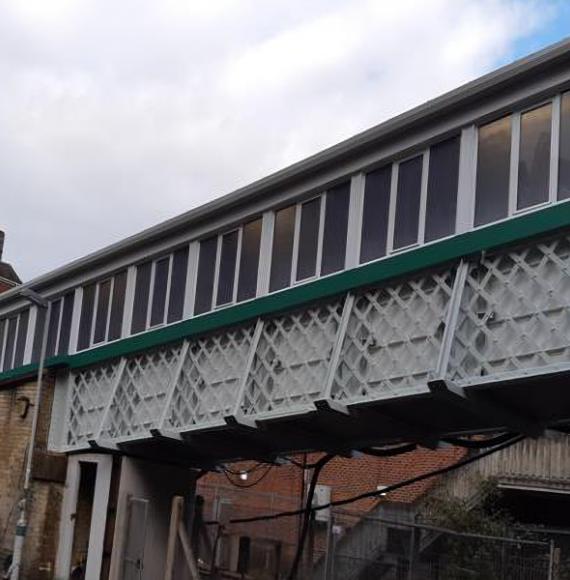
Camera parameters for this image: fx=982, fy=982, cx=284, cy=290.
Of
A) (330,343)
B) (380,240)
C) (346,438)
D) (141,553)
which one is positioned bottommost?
(141,553)

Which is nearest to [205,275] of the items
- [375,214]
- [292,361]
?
[292,361]

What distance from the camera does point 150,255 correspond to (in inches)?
726

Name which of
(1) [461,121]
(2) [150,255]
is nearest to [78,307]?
(2) [150,255]

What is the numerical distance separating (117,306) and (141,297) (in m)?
0.93

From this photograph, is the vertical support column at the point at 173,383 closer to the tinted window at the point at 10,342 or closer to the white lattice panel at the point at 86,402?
the white lattice panel at the point at 86,402

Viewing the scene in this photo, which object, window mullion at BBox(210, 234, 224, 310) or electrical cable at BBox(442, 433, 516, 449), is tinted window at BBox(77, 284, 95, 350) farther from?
electrical cable at BBox(442, 433, 516, 449)

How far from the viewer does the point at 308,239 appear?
14.5m

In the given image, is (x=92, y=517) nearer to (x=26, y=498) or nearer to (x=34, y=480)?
(x=26, y=498)

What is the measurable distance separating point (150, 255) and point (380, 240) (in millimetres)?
6587

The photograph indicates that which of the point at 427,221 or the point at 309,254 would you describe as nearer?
the point at 427,221

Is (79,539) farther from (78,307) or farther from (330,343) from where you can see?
(330,343)

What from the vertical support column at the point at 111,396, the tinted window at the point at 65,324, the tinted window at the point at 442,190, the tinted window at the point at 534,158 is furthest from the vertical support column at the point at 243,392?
the tinted window at the point at 65,324

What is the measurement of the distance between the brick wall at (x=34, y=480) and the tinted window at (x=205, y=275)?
16.7ft

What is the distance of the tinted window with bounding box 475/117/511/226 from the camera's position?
37.4 ft
